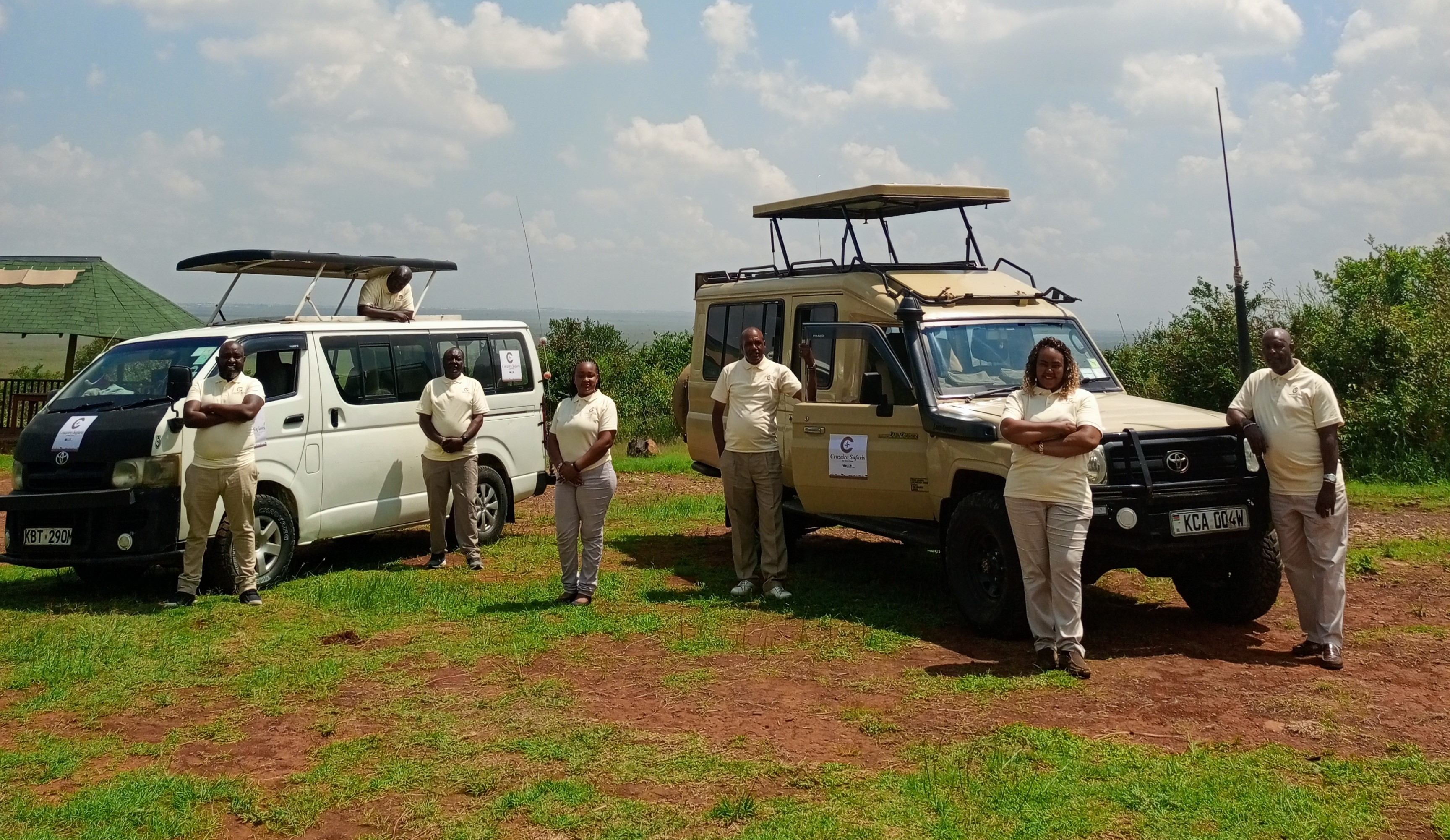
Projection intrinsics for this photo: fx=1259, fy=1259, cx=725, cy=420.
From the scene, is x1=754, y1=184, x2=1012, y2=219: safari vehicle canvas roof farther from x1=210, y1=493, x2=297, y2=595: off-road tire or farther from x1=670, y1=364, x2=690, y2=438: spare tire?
x1=210, y1=493, x2=297, y2=595: off-road tire

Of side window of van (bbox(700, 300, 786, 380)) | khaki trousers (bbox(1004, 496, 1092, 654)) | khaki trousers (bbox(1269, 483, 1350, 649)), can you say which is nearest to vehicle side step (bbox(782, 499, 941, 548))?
khaki trousers (bbox(1004, 496, 1092, 654))

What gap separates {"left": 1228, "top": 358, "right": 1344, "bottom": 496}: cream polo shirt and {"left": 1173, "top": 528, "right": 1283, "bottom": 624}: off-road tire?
40 centimetres

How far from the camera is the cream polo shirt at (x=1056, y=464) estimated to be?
6562 mm

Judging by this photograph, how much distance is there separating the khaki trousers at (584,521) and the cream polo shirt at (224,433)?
2126 millimetres

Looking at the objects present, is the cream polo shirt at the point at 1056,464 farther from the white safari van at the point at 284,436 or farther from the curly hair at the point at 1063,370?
the white safari van at the point at 284,436

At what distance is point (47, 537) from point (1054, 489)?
6.65m

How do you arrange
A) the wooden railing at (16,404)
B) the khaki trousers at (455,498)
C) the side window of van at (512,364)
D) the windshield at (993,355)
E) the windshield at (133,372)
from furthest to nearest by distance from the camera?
the wooden railing at (16,404) → the side window of van at (512,364) → the khaki trousers at (455,498) → the windshield at (133,372) → the windshield at (993,355)

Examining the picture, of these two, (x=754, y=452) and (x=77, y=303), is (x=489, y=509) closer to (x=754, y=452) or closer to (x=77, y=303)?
(x=754, y=452)

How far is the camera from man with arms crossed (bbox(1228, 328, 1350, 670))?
6742 millimetres

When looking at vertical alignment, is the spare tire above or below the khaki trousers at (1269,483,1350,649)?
above

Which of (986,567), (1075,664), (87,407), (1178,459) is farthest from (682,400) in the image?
(1075,664)

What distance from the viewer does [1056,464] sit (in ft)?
21.6

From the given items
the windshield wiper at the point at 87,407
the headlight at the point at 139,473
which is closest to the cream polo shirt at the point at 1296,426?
the headlight at the point at 139,473

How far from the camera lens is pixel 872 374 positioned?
8.31 m
